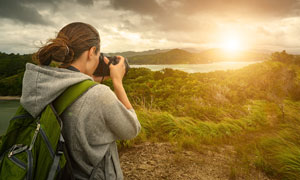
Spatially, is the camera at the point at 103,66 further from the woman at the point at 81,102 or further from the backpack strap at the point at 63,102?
the backpack strap at the point at 63,102

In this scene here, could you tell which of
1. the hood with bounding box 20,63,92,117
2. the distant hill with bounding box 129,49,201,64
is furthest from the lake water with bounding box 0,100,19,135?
the hood with bounding box 20,63,92,117

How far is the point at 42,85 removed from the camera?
94 cm

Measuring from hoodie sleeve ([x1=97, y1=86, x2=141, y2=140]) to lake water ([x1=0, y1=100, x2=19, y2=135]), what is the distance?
38059mm

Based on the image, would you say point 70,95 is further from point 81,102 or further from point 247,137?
point 247,137

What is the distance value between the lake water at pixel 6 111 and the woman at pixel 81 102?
124ft

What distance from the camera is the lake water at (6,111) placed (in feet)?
111

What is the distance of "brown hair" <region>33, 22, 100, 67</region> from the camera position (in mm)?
1001

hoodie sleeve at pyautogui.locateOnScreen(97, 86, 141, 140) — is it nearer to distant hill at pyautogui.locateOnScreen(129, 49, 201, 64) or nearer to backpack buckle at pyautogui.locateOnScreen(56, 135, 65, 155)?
backpack buckle at pyautogui.locateOnScreen(56, 135, 65, 155)

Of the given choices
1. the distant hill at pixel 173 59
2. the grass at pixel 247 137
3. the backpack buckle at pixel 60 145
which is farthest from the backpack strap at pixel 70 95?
the distant hill at pixel 173 59

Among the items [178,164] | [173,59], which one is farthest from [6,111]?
[178,164]

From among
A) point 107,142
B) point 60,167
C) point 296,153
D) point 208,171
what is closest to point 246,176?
point 208,171

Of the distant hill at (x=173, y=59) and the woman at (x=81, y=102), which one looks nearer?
the woman at (x=81, y=102)

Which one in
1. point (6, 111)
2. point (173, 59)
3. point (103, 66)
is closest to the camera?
point (103, 66)

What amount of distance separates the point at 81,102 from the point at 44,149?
29 centimetres
